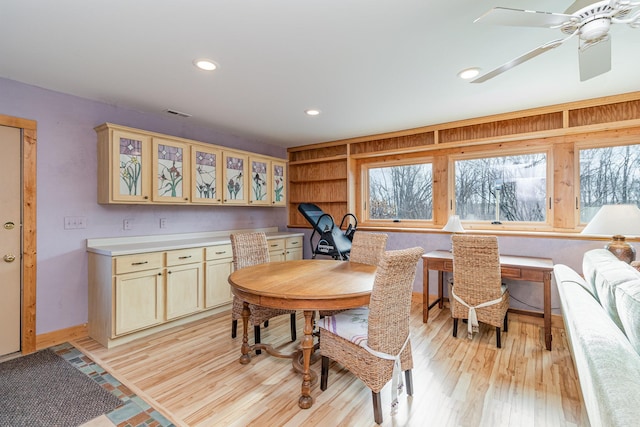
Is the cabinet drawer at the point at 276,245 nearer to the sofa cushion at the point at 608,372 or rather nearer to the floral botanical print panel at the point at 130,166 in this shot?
the floral botanical print panel at the point at 130,166

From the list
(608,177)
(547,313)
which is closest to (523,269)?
(547,313)

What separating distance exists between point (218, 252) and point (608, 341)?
137 inches

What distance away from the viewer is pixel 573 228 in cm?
332

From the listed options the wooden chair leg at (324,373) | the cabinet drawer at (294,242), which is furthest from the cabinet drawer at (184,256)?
the wooden chair leg at (324,373)

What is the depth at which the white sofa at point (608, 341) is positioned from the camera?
83 centimetres

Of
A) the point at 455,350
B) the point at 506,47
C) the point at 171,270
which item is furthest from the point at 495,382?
the point at 171,270

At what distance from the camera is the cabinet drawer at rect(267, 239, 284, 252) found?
448 centimetres

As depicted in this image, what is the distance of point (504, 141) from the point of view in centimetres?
365

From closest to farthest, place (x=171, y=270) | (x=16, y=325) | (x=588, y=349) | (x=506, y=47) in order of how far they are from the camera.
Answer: (x=588, y=349) → (x=506, y=47) → (x=16, y=325) → (x=171, y=270)

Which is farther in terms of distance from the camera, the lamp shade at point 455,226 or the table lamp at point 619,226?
the lamp shade at point 455,226

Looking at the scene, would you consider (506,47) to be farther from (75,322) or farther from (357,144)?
(75,322)

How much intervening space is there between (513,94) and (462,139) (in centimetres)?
96

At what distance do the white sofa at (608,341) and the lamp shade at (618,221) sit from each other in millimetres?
Answer: 521

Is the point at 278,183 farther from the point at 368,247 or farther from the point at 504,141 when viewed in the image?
the point at 504,141
